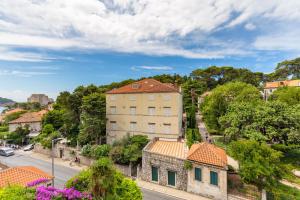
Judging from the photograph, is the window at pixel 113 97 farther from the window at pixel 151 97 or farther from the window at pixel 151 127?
the window at pixel 151 127

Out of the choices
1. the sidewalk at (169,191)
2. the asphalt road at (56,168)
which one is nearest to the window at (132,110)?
the sidewalk at (169,191)

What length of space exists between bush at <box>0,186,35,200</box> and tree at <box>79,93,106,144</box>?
67.1ft

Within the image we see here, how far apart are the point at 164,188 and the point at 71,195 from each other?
1314cm

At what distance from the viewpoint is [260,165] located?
51.1 feet

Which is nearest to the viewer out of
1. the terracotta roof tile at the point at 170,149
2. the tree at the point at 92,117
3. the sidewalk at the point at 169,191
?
the sidewalk at the point at 169,191

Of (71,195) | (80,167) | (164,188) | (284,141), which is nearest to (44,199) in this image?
(71,195)

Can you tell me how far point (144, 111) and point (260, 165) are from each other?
774 inches

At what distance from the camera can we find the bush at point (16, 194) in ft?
30.5

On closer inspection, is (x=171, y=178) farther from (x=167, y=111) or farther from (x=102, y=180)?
(x=102, y=180)

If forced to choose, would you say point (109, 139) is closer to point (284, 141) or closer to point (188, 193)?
point (188, 193)

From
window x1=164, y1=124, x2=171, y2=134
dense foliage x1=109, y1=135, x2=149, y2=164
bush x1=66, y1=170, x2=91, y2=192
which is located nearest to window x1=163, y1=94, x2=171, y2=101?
window x1=164, y1=124, x2=171, y2=134

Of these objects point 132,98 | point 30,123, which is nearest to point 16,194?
point 132,98

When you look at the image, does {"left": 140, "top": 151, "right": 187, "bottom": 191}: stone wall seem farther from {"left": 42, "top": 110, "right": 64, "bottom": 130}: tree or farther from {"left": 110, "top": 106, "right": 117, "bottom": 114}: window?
{"left": 42, "top": 110, "right": 64, "bottom": 130}: tree

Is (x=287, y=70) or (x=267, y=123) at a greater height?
(x=287, y=70)
